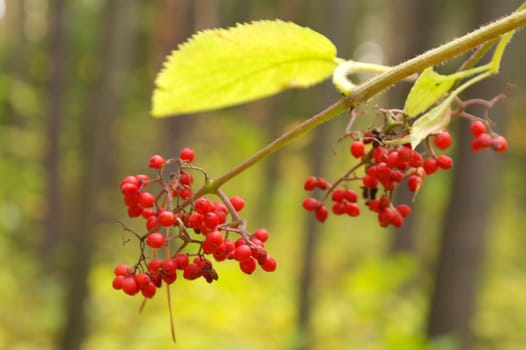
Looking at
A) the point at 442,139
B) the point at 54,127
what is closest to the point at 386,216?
the point at 442,139

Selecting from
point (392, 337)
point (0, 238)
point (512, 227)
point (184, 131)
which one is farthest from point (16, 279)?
point (512, 227)

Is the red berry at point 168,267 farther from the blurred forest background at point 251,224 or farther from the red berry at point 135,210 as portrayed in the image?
the blurred forest background at point 251,224

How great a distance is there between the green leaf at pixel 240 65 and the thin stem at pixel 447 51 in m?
0.19

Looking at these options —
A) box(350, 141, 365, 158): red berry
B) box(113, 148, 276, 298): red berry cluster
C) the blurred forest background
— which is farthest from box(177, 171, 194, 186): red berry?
the blurred forest background

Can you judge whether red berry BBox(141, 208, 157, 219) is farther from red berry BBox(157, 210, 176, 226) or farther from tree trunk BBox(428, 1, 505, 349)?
tree trunk BBox(428, 1, 505, 349)

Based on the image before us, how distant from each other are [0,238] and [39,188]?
2599mm

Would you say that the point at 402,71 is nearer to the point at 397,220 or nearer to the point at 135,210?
the point at 397,220

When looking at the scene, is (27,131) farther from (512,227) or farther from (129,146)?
(512,227)

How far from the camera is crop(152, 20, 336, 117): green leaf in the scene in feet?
2.62

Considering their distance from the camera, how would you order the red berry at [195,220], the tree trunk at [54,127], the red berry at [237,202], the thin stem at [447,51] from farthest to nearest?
the tree trunk at [54,127] < the red berry at [237,202] < the red berry at [195,220] < the thin stem at [447,51]

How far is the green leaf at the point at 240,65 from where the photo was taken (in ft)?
2.62

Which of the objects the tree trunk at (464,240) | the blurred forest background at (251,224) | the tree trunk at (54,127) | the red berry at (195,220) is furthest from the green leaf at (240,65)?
the tree trunk at (54,127)

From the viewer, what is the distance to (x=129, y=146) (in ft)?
54.7

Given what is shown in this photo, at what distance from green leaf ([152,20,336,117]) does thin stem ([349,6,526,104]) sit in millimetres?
187
